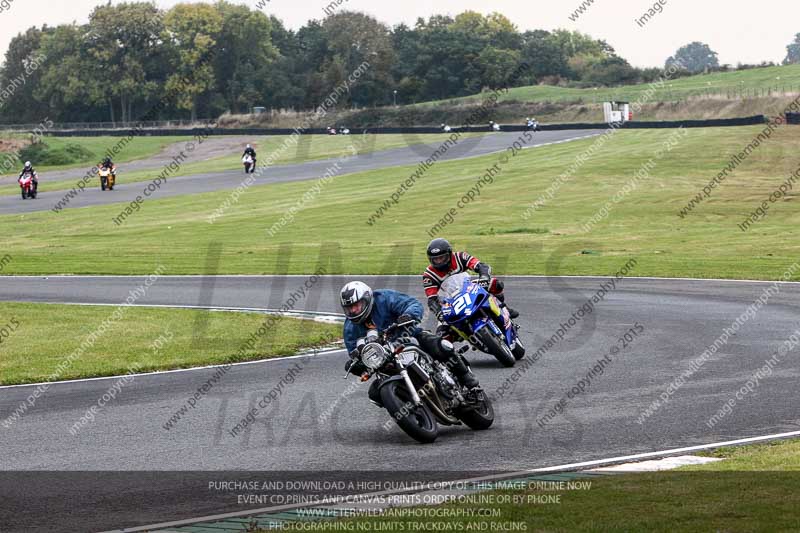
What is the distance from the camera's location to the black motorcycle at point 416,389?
1020 centimetres

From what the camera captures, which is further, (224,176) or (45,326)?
(224,176)

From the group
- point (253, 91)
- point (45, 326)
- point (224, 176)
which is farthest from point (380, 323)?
point (253, 91)

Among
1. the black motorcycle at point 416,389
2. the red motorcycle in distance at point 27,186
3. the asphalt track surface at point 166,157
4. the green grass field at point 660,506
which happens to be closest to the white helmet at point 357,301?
the black motorcycle at point 416,389

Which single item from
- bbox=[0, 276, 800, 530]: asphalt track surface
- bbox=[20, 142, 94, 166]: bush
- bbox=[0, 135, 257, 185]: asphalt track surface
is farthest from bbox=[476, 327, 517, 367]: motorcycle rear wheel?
bbox=[20, 142, 94, 166]: bush

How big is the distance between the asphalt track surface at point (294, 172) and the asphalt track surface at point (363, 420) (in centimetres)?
3475

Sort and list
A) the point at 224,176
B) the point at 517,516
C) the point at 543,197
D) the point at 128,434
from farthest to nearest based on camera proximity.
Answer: the point at 224,176 < the point at 543,197 < the point at 128,434 < the point at 517,516

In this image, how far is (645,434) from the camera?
10.3m

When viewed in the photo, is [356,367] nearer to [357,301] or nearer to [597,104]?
[357,301]

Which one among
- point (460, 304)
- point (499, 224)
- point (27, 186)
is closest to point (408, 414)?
point (460, 304)

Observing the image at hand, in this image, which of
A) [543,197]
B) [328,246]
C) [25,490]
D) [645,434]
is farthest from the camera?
[543,197]

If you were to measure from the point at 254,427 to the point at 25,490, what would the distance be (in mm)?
2957

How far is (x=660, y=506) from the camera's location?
7.11m

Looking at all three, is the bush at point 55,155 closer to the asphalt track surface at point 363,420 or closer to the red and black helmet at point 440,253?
the asphalt track surface at point 363,420

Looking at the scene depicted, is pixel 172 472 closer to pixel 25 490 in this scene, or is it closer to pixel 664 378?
pixel 25 490
